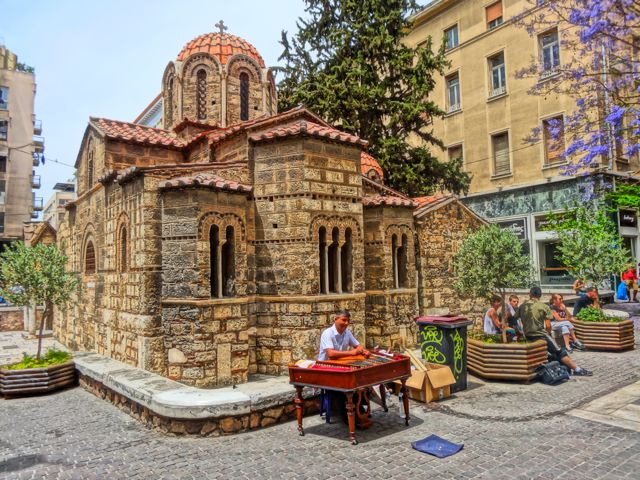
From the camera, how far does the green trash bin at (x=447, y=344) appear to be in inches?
311

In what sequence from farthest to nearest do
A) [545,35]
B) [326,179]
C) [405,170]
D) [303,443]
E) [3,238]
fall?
1. [3,238]
2. [545,35]
3. [405,170]
4. [326,179]
5. [303,443]

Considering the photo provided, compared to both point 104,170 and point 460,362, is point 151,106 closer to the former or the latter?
point 104,170

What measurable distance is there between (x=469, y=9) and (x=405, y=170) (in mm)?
11089

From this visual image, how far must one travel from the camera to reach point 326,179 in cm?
898

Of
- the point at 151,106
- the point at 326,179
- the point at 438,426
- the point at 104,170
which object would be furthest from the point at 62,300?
the point at 151,106

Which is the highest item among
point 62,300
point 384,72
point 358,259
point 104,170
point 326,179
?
point 384,72

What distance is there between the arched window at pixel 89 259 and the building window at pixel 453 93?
18.2 m

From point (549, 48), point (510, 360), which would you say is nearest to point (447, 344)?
point (510, 360)

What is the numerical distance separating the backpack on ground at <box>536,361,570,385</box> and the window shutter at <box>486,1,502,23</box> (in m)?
19.2

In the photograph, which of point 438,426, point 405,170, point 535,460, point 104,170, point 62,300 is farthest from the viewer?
point 405,170

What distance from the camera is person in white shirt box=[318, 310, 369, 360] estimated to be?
20.3ft

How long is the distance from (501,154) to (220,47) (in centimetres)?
1348

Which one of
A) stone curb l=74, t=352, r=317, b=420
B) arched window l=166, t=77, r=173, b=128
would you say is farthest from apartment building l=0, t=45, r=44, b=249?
stone curb l=74, t=352, r=317, b=420

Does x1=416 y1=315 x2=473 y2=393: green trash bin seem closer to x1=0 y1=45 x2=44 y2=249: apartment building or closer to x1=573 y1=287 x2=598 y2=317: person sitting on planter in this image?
x1=573 y1=287 x2=598 y2=317: person sitting on planter
